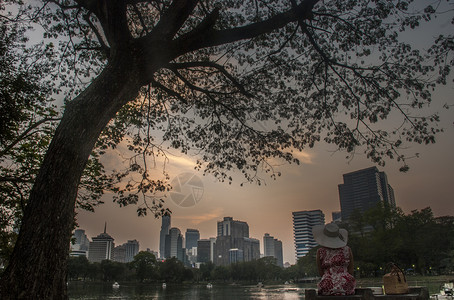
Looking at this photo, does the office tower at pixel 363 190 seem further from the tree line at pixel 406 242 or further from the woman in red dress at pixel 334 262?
the woman in red dress at pixel 334 262

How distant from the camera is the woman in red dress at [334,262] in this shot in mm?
3811

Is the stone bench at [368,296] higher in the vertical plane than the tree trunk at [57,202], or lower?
lower

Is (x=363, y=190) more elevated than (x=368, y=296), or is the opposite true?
(x=363, y=190)

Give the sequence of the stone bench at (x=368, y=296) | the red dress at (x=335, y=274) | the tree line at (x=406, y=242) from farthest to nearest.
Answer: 1. the tree line at (x=406, y=242)
2. the red dress at (x=335, y=274)
3. the stone bench at (x=368, y=296)

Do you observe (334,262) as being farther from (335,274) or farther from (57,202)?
(57,202)

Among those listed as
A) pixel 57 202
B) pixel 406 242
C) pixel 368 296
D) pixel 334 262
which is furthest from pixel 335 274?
pixel 406 242

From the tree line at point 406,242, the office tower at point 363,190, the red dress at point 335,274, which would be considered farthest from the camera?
the office tower at point 363,190

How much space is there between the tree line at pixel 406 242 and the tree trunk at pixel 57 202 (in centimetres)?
6065

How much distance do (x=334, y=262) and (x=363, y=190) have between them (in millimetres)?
182334

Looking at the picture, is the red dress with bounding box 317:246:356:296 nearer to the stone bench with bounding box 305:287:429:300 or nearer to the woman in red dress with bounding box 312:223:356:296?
the woman in red dress with bounding box 312:223:356:296

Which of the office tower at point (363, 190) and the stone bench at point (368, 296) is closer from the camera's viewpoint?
the stone bench at point (368, 296)

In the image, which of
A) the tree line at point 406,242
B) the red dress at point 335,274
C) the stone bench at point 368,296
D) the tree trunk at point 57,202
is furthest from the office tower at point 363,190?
the tree trunk at point 57,202

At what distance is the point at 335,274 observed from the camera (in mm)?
3938

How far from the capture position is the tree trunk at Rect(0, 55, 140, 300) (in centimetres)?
320
